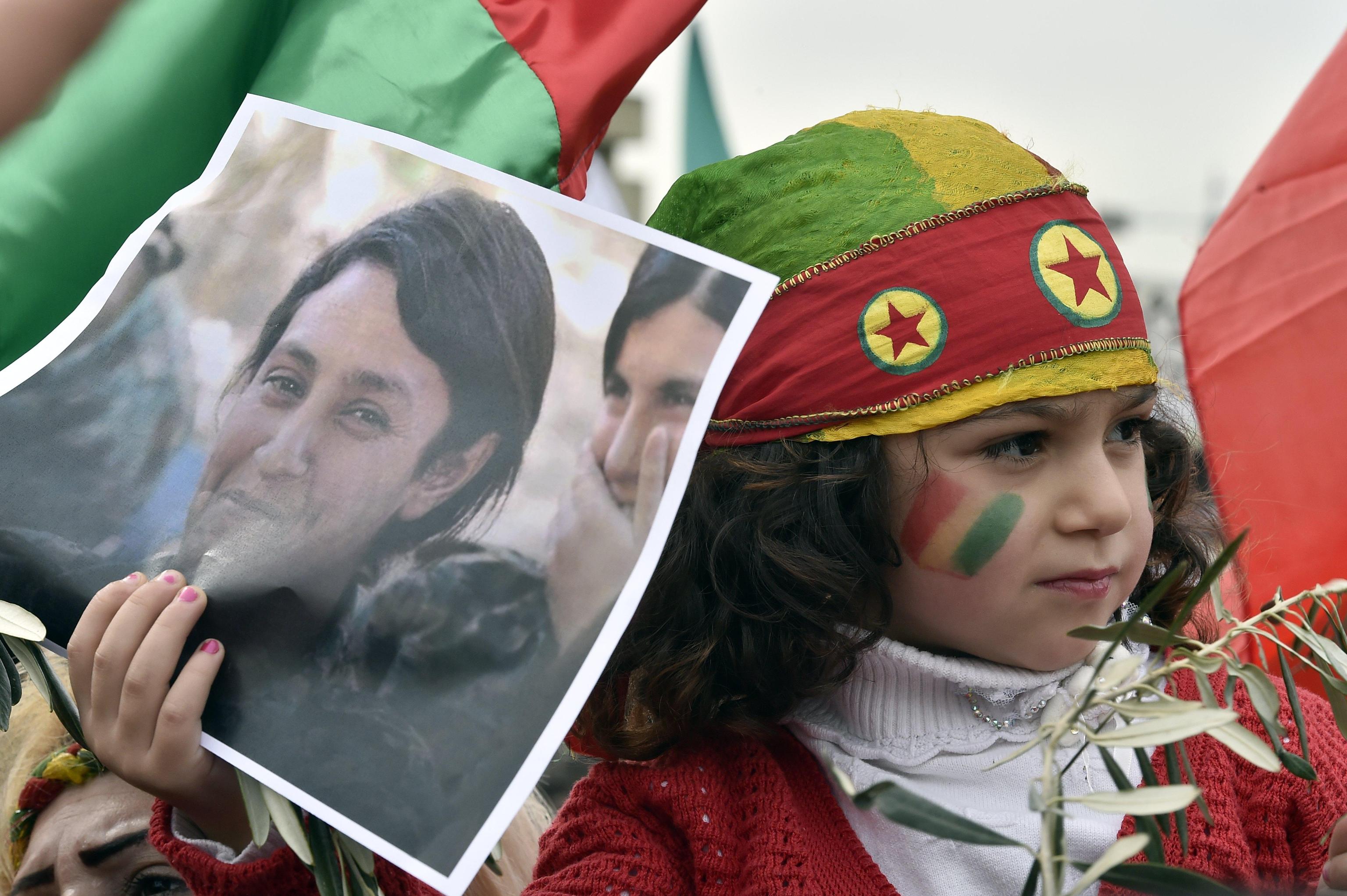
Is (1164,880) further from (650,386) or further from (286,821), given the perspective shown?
(286,821)

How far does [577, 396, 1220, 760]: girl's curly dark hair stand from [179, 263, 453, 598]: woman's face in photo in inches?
15.8

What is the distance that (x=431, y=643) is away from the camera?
1.03 m

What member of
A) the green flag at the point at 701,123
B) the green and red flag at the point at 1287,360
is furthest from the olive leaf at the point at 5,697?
the green flag at the point at 701,123

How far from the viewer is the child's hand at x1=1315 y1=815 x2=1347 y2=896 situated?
1183mm

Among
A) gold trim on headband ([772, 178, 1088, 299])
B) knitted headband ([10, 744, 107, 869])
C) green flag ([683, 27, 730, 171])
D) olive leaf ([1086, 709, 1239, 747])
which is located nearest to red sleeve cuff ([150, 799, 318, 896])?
knitted headband ([10, 744, 107, 869])

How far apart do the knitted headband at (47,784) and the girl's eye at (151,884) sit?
17cm

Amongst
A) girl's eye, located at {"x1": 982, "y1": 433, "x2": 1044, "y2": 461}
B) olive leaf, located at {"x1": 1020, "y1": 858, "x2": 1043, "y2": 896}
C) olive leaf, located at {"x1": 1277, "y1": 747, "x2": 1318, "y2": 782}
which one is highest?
girl's eye, located at {"x1": 982, "y1": 433, "x2": 1044, "y2": 461}

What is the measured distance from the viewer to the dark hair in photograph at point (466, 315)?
107 cm

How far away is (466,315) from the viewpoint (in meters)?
1.12

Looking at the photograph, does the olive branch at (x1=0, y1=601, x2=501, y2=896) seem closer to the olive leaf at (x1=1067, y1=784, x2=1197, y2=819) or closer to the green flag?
the olive leaf at (x1=1067, y1=784, x2=1197, y2=819)

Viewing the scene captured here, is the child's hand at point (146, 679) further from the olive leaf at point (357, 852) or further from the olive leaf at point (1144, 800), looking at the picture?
the olive leaf at point (1144, 800)

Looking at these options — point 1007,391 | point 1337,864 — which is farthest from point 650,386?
point 1337,864

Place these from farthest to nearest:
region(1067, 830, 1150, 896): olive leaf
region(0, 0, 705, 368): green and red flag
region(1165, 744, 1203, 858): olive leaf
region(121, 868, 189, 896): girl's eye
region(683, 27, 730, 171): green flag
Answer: region(683, 27, 730, 171): green flag < region(121, 868, 189, 896): girl's eye < region(0, 0, 705, 368): green and red flag < region(1165, 744, 1203, 858): olive leaf < region(1067, 830, 1150, 896): olive leaf

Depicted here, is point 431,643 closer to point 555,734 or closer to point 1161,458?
point 555,734
